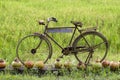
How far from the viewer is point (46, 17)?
1115 centimetres

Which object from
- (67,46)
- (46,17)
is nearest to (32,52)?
(67,46)

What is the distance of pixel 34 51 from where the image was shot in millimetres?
6633

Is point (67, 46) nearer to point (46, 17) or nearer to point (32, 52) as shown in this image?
point (32, 52)

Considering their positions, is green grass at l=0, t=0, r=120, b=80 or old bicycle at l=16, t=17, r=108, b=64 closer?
old bicycle at l=16, t=17, r=108, b=64

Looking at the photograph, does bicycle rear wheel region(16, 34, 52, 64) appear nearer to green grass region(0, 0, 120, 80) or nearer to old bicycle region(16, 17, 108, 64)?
old bicycle region(16, 17, 108, 64)

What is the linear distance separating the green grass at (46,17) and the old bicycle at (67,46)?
27 centimetres

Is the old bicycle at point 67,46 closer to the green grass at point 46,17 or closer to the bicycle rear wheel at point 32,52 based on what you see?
the bicycle rear wheel at point 32,52

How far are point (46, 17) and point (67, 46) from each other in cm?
457

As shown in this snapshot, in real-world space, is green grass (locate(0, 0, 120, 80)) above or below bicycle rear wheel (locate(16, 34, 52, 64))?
above

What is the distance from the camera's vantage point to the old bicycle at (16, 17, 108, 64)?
21.2 ft

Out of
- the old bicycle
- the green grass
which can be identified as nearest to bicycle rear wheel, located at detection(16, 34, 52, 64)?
the old bicycle

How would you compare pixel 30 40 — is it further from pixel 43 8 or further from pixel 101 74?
pixel 43 8

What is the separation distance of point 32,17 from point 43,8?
207 cm

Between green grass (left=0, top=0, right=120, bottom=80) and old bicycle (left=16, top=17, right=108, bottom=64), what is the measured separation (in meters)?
0.27
